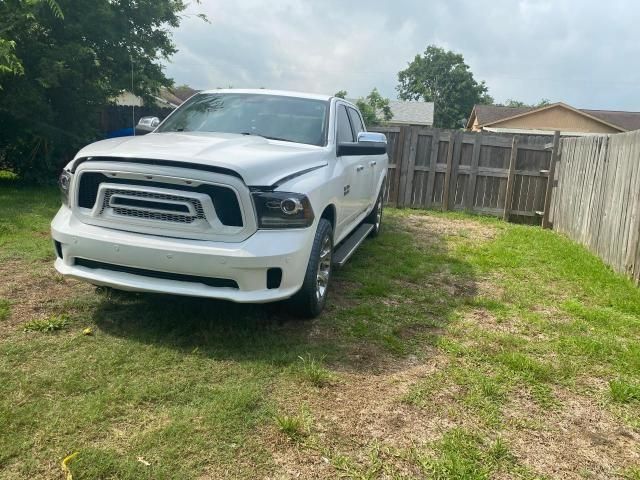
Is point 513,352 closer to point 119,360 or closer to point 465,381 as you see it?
point 465,381

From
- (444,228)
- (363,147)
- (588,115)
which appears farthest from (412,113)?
(363,147)

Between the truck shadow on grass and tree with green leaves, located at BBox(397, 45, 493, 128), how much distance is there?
79740 mm

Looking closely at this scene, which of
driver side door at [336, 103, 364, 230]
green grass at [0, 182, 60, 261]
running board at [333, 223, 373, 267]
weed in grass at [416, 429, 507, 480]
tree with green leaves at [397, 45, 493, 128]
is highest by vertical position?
tree with green leaves at [397, 45, 493, 128]

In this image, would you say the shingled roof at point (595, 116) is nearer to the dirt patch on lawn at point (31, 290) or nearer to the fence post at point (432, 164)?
the fence post at point (432, 164)

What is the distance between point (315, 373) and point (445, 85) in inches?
3504

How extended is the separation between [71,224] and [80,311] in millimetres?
778

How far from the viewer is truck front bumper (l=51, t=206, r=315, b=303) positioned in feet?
10.7

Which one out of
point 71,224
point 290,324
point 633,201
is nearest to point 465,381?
point 290,324

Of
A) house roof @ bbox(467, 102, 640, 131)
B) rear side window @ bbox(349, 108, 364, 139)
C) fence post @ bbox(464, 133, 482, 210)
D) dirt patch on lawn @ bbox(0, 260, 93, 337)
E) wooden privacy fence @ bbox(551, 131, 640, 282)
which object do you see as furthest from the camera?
house roof @ bbox(467, 102, 640, 131)

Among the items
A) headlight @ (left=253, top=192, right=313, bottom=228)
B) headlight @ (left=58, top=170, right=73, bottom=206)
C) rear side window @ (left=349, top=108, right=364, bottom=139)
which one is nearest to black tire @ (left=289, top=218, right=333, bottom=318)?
headlight @ (left=253, top=192, right=313, bottom=228)

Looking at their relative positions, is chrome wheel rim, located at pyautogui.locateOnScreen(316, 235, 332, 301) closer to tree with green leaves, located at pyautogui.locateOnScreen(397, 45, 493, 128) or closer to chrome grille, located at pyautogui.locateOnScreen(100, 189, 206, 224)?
chrome grille, located at pyautogui.locateOnScreen(100, 189, 206, 224)

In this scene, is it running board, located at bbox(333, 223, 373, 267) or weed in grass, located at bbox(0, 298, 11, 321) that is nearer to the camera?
weed in grass, located at bbox(0, 298, 11, 321)

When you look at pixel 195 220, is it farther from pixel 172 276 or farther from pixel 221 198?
pixel 172 276

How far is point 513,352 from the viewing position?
12.5 feet
